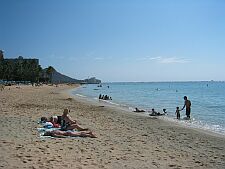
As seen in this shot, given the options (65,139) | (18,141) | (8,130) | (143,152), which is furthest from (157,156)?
(8,130)

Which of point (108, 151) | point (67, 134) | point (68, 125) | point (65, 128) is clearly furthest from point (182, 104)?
point (108, 151)

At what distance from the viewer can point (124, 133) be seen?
11945mm

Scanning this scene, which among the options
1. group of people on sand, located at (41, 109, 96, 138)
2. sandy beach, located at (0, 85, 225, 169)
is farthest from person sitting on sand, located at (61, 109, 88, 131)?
sandy beach, located at (0, 85, 225, 169)

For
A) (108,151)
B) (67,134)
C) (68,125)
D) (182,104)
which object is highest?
(68,125)

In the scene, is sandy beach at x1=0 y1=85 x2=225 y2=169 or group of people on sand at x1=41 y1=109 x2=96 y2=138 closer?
sandy beach at x1=0 y1=85 x2=225 y2=169

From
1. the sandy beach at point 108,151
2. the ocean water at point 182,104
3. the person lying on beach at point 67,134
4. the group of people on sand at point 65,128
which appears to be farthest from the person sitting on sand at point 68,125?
the ocean water at point 182,104

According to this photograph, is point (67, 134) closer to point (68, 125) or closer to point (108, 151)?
point (68, 125)

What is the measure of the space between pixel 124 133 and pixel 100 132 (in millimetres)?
927

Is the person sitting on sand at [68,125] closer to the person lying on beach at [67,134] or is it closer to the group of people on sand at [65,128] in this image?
the group of people on sand at [65,128]

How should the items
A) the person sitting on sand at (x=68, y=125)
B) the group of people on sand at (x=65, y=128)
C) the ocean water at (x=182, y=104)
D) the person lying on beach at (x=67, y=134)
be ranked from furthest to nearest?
1. the ocean water at (x=182, y=104)
2. the person sitting on sand at (x=68, y=125)
3. the group of people on sand at (x=65, y=128)
4. the person lying on beach at (x=67, y=134)

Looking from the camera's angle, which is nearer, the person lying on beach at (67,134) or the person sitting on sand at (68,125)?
the person lying on beach at (67,134)

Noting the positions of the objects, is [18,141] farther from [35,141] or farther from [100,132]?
[100,132]

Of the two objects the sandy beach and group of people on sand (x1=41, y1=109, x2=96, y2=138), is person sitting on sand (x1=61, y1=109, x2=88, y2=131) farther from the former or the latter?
the sandy beach

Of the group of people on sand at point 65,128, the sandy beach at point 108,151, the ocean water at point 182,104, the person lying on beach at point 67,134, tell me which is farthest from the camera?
the ocean water at point 182,104
